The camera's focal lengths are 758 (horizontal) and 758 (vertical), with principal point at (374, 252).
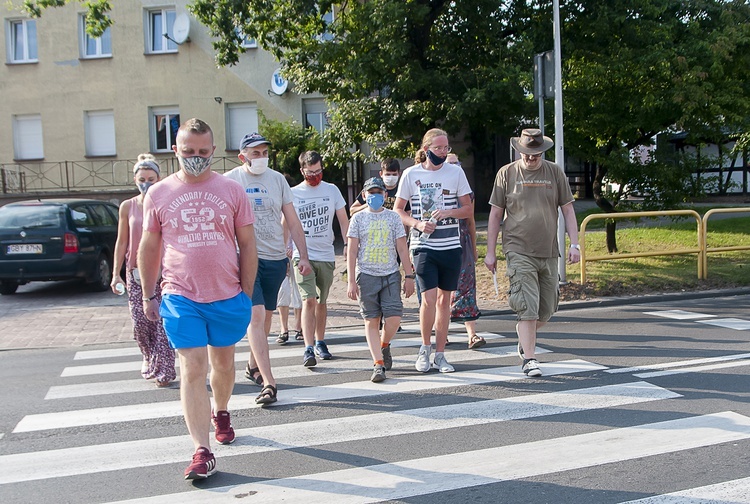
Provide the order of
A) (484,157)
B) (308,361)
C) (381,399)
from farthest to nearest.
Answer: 1. (484,157)
2. (308,361)
3. (381,399)

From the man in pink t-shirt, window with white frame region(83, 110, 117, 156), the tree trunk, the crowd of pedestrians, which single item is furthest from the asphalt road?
window with white frame region(83, 110, 117, 156)

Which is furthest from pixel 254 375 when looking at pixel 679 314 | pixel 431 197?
pixel 679 314

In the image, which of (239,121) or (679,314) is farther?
(239,121)

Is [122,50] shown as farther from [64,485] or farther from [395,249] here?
[64,485]

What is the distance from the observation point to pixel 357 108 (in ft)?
44.6

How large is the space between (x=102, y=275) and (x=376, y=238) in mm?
8345

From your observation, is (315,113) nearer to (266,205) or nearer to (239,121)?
(239,121)

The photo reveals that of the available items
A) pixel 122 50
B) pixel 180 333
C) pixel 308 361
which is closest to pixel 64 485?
pixel 180 333

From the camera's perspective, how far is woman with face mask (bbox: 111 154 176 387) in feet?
21.5

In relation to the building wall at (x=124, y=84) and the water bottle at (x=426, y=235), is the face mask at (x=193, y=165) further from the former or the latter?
the building wall at (x=124, y=84)

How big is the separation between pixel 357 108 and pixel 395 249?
739 cm

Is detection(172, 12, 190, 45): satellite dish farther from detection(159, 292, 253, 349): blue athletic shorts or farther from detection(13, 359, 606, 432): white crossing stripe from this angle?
detection(159, 292, 253, 349): blue athletic shorts

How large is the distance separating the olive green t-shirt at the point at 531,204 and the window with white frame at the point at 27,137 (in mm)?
22487

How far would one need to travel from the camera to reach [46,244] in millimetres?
12492
